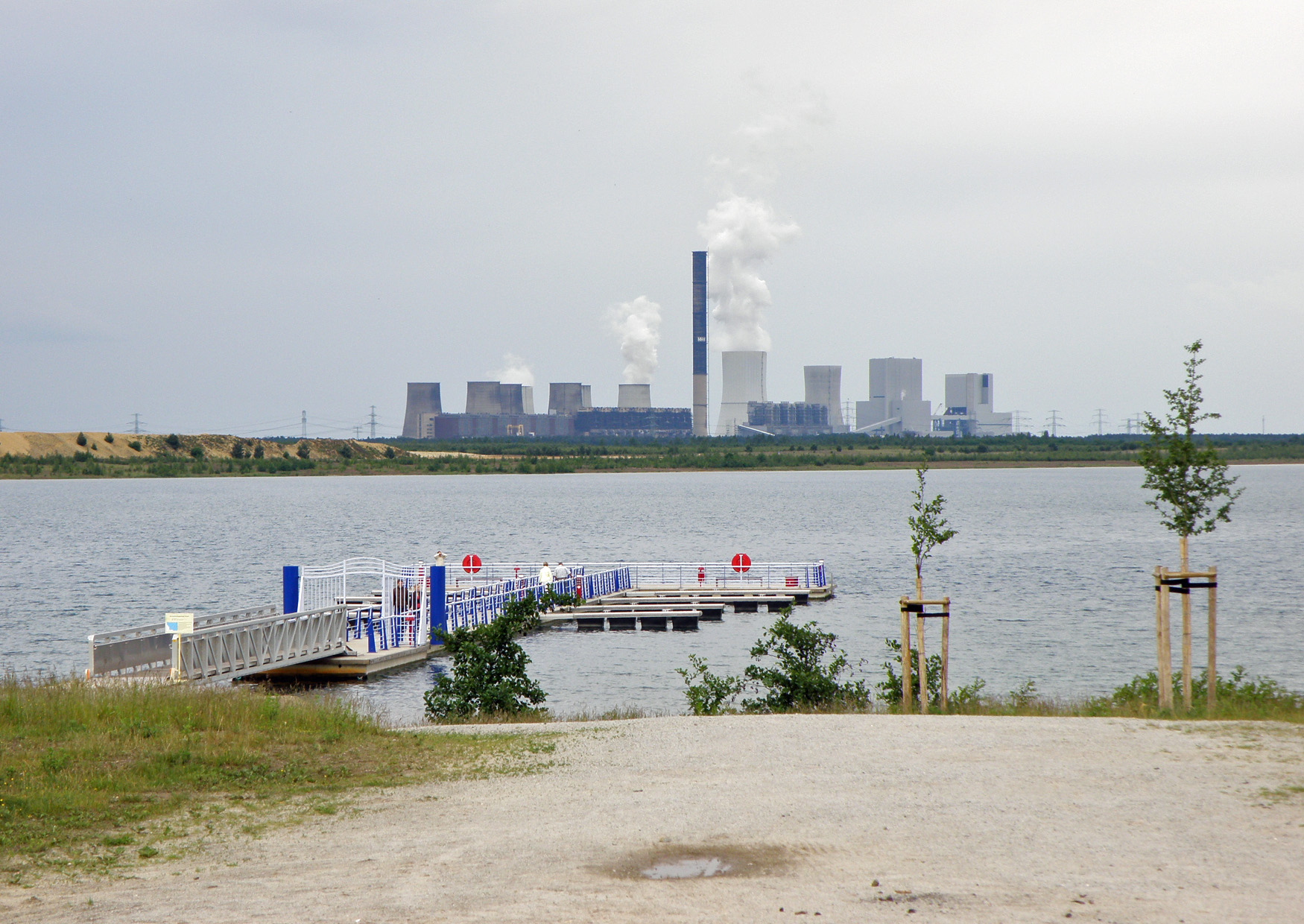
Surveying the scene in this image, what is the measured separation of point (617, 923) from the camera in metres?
6.49

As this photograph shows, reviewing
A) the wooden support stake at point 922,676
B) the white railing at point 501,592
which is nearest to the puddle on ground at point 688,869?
the wooden support stake at point 922,676

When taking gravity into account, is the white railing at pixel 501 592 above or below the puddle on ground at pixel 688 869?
below

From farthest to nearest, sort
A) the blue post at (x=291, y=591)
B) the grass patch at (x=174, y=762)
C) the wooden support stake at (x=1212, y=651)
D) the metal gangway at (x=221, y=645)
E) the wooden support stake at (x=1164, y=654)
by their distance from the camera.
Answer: the blue post at (x=291, y=591), the metal gangway at (x=221, y=645), the wooden support stake at (x=1212, y=651), the wooden support stake at (x=1164, y=654), the grass patch at (x=174, y=762)

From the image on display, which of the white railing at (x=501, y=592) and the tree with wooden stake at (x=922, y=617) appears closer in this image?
the tree with wooden stake at (x=922, y=617)

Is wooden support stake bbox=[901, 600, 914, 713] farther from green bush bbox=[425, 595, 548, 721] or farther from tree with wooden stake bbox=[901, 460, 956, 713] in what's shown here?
green bush bbox=[425, 595, 548, 721]

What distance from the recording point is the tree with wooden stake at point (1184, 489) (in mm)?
14289

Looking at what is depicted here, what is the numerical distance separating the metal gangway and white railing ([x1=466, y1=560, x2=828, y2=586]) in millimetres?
13362

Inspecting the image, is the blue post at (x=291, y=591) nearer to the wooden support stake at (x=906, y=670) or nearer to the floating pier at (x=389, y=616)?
the floating pier at (x=389, y=616)

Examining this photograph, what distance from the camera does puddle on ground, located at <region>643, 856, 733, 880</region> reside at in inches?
291

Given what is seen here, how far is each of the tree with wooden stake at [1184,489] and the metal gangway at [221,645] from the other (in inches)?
581

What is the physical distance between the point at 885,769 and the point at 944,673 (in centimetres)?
556

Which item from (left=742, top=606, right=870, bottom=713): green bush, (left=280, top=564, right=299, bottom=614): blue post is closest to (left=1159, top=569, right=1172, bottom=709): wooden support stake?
(left=742, top=606, right=870, bottom=713): green bush

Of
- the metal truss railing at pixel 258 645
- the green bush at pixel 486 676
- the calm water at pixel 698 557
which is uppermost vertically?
the green bush at pixel 486 676

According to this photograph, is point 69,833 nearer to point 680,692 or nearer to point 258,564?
point 680,692
